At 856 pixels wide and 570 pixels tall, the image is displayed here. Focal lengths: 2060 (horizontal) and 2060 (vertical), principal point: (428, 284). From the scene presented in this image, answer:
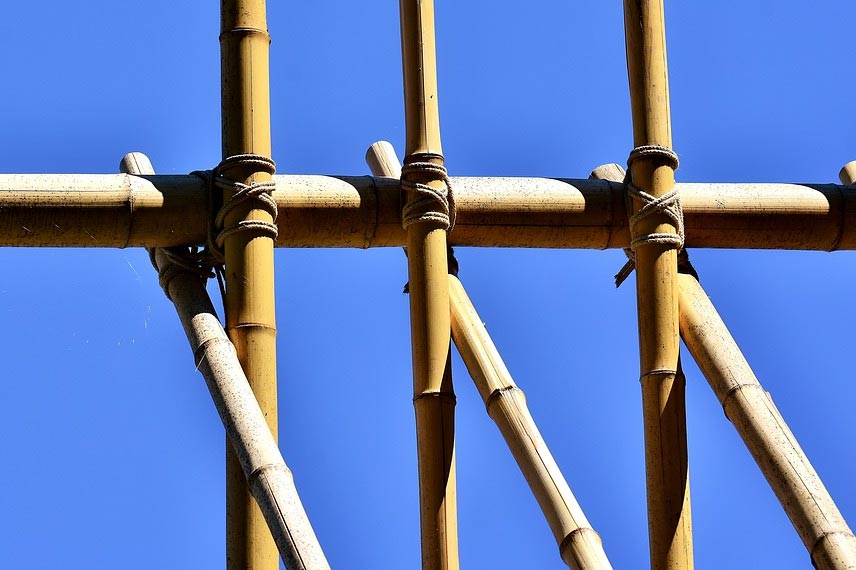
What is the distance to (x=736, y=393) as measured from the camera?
843cm

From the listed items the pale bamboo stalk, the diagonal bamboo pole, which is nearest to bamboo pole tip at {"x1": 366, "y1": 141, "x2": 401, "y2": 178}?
the diagonal bamboo pole

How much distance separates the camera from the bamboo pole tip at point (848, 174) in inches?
369

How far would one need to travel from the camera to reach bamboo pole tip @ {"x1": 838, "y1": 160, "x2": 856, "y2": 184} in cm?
938

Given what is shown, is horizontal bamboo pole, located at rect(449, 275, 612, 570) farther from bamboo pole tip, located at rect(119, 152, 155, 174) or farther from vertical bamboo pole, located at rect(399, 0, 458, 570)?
bamboo pole tip, located at rect(119, 152, 155, 174)

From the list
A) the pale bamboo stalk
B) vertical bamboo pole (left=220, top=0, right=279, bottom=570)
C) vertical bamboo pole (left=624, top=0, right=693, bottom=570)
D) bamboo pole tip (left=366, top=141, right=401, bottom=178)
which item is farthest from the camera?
bamboo pole tip (left=366, top=141, right=401, bottom=178)

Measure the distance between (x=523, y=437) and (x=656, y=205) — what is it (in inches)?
45.2

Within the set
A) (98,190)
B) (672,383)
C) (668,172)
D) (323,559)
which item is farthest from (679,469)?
(98,190)

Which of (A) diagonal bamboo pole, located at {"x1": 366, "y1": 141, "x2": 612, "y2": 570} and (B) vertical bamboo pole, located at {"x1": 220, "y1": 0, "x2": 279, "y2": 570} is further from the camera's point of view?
(A) diagonal bamboo pole, located at {"x1": 366, "y1": 141, "x2": 612, "y2": 570}

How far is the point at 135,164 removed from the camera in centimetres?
872

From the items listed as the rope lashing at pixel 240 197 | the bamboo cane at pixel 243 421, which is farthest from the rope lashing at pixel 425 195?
the bamboo cane at pixel 243 421

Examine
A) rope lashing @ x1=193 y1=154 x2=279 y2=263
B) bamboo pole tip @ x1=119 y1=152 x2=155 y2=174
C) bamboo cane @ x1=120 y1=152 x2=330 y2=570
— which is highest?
bamboo pole tip @ x1=119 y1=152 x2=155 y2=174

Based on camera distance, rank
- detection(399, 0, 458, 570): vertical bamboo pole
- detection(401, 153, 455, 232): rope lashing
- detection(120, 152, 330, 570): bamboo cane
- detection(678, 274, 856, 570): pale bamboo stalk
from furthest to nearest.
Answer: detection(401, 153, 455, 232): rope lashing → detection(399, 0, 458, 570): vertical bamboo pole → detection(678, 274, 856, 570): pale bamboo stalk → detection(120, 152, 330, 570): bamboo cane

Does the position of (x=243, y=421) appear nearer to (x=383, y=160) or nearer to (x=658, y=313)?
(x=658, y=313)

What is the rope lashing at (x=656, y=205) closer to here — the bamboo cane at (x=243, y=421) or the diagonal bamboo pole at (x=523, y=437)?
the diagonal bamboo pole at (x=523, y=437)
